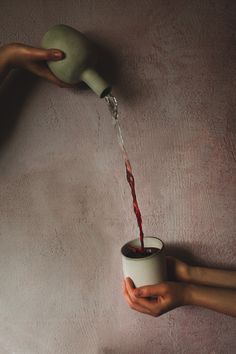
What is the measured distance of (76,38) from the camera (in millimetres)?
1012

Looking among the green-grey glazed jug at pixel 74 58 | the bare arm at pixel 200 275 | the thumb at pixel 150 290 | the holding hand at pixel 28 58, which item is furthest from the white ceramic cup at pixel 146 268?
the holding hand at pixel 28 58

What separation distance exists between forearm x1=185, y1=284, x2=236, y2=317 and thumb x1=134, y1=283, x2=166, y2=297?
10 centimetres

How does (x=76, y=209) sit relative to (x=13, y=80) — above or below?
below

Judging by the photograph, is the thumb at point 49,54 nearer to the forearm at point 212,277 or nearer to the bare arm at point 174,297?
the bare arm at point 174,297

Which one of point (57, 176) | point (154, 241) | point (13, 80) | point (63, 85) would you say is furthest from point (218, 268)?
point (13, 80)

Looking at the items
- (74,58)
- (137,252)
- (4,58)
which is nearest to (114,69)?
(74,58)

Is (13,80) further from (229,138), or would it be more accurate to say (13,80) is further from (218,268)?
(218,268)

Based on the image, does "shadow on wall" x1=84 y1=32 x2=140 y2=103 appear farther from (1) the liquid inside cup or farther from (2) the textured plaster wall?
(1) the liquid inside cup

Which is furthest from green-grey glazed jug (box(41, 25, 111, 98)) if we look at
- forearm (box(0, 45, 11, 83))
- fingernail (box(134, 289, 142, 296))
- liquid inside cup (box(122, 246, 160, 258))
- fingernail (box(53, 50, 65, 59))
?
fingernail (box(134, 289, 142, 296))

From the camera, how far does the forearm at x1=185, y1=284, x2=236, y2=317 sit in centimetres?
100

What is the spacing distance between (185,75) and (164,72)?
69 mm

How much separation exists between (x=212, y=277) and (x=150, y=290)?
239 mm

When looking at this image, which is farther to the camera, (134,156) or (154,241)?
(134,156)

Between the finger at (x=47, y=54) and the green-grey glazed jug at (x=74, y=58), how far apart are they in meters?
0.01
